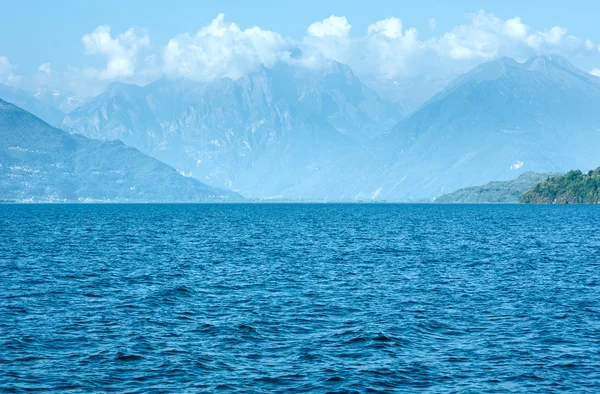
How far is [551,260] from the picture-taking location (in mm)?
88062

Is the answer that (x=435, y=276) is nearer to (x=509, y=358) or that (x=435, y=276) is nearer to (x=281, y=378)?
(x=509, y=358)

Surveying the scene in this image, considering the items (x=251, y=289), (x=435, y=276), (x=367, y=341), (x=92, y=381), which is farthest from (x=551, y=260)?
(x=92, y=381)

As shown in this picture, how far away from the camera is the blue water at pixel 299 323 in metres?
36.6

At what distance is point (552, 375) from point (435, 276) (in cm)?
3606

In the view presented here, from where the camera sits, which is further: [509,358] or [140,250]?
[140,250]

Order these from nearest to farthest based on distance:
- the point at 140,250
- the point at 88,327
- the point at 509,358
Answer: the point at 509,358
the point at 88,327
the point at 140,250

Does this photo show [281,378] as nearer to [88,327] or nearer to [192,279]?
[88,327]

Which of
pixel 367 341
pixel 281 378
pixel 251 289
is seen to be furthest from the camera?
pixel 251 289

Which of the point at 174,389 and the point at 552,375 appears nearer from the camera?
the point at 174,389

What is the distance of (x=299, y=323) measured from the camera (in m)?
48.9

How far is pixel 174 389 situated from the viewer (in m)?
34.6

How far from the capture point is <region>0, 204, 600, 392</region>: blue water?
120ft

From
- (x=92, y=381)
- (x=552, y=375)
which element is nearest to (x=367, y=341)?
A: (x=552, y=375)

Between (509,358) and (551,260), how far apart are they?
51722 millimetres
